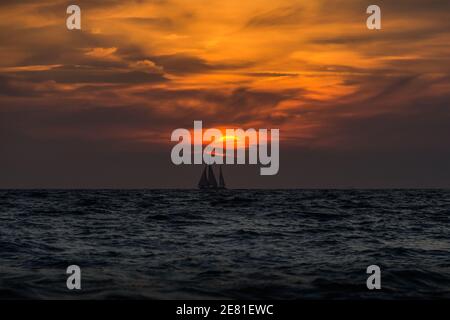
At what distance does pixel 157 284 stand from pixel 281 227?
2229cm

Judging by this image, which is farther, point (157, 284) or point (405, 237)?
point (405, 237)

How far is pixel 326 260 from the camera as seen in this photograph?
2223 centimetres

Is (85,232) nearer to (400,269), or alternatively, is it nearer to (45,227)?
(45,227)
